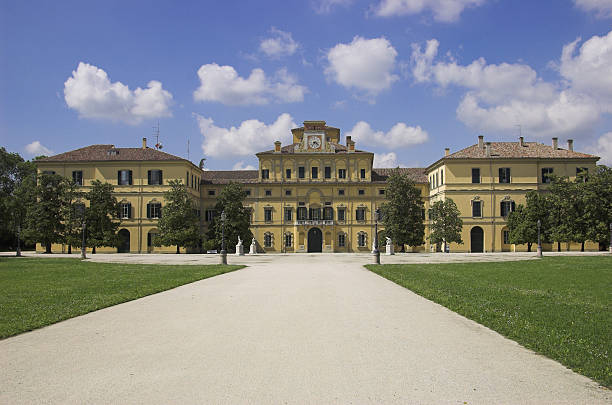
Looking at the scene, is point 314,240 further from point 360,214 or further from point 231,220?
point 231,220

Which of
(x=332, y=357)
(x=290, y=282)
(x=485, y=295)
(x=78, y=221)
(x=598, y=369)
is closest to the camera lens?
(x=598, y=369)

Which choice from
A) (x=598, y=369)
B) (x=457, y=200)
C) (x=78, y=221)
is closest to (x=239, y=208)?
(x=78, y=221)

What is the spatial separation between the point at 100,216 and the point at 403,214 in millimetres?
32911

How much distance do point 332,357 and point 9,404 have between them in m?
3.99

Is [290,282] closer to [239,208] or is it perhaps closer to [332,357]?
[332,357]

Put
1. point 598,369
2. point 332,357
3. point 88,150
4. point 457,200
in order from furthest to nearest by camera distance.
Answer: point 88,150 < point 457,200 < point 332,357 < point 598,369

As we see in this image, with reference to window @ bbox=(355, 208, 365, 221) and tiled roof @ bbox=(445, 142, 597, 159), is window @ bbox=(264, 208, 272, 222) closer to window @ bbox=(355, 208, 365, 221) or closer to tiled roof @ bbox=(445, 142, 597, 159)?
window @ bbox=(355, 208, 365, 221)

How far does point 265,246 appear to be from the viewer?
199ft

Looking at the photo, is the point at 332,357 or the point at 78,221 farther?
the point at 78,221

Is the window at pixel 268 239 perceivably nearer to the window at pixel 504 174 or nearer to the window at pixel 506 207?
the window at pixel 506 207

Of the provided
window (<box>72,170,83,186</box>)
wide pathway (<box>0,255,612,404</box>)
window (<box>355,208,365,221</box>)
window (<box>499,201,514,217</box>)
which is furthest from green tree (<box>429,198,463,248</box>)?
window (<box>72,170,83,186</box>)

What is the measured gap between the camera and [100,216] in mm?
51344

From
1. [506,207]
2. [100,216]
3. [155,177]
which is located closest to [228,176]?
[155,177]

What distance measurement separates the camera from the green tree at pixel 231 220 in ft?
176
